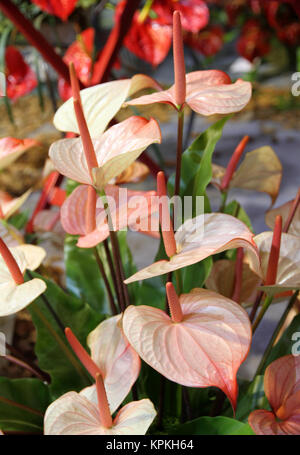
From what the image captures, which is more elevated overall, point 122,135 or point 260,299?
point 122,135

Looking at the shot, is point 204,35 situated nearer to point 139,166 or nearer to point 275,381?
point 139,166

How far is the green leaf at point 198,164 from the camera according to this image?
0.35m

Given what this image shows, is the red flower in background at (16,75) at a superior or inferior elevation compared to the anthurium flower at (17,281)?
superior

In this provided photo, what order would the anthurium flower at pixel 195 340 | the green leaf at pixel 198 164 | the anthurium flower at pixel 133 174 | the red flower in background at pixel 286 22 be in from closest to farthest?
the anthurium flower at pixel 195 340, the green leaf at pixel 198 164, the anthurium flower at pixel 133 174, the red flower in background at pixel 286 22

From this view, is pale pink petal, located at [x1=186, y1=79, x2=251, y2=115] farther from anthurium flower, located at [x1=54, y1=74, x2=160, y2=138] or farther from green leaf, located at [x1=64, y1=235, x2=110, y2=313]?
green leaf, located at [x1=64, y1=235, x2=110, y2=313]

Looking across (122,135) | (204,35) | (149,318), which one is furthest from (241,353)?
(204,35)

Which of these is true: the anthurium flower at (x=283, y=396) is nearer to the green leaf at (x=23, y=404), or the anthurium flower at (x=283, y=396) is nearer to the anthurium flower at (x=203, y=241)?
the anthurium flower at (x=203, y=241)

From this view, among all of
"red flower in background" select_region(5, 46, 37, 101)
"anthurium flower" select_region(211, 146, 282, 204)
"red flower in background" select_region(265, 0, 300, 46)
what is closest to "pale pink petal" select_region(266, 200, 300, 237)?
"anthurium flower" select_region(211, 146, 282, 204)

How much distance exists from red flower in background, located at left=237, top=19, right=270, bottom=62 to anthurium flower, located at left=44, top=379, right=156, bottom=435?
4.96 feet

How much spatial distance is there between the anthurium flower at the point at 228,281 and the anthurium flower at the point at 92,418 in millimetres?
141

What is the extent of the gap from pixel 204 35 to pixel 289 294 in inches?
42.7

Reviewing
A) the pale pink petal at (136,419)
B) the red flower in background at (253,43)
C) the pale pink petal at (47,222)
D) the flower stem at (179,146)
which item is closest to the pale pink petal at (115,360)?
the pale pink petal at (136,419)

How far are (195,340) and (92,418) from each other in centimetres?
9

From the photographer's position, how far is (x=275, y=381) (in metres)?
0.31
